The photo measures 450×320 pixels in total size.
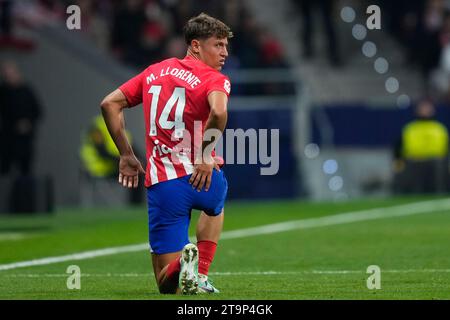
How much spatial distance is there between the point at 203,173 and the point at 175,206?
1.35 feet

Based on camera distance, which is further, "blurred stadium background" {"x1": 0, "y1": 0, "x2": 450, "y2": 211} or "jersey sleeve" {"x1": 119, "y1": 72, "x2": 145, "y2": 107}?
"blurred stadium background" {"x1": 0, "y1": 0, "x2": 450, "y2": 211}

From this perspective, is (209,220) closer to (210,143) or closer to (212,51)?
(210,143)

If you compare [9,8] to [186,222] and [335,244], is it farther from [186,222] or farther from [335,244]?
[186,222]

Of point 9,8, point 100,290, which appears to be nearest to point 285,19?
point 9,8

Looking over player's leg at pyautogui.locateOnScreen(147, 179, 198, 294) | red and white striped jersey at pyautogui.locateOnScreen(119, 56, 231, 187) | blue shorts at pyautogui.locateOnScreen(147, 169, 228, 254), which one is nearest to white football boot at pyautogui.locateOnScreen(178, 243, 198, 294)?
player's leg at pyautogui.locateOnScreen(147, 179, 198, 294)

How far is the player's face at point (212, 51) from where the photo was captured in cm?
1079

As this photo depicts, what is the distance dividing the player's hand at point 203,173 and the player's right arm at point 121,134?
0.63m

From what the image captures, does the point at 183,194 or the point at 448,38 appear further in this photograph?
the point at 448,38

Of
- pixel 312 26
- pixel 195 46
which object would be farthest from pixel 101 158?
pixel 195 46

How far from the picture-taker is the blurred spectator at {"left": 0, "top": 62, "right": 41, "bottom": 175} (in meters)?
25.1

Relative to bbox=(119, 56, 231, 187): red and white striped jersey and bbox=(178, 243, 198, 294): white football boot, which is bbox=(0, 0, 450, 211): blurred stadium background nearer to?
bbox=(119, 56, 231, 187): red and white striped jersey

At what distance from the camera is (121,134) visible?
11.0m
